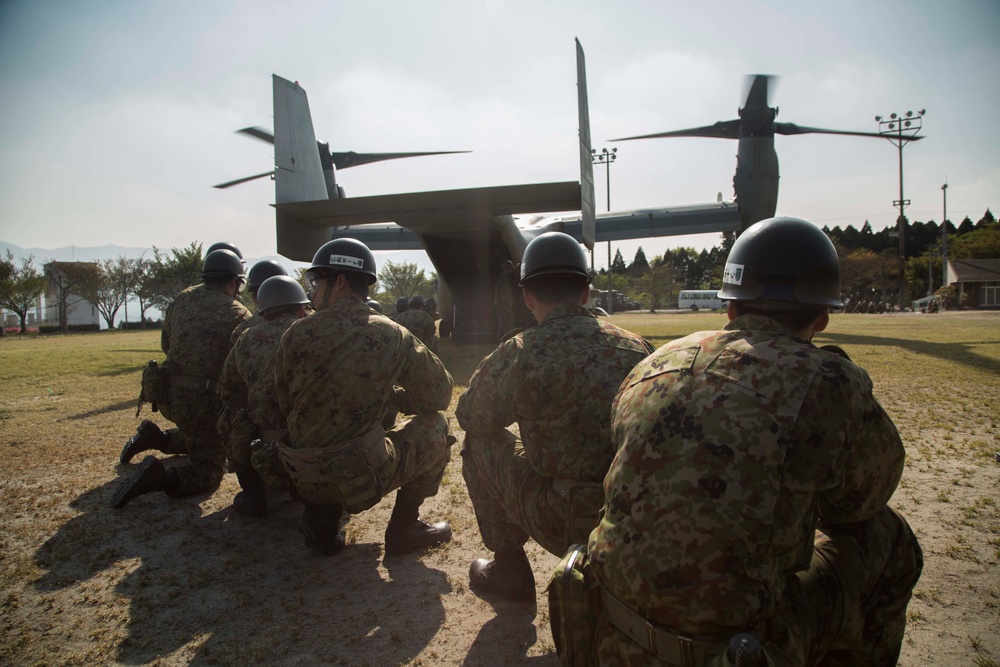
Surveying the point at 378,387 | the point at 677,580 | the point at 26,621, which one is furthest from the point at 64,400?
the point at 677,580

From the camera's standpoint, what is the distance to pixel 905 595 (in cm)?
190

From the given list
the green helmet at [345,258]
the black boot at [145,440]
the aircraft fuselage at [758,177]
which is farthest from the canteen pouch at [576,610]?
the aircraft fuselage at [758,177]

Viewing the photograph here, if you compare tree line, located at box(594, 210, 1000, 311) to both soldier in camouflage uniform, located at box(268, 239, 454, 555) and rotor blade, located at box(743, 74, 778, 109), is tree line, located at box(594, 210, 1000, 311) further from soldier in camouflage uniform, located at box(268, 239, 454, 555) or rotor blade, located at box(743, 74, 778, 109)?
soldier in camouflage uniform, located at box(268, 239, 454, 555)

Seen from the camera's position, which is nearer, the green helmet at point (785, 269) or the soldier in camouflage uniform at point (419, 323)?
the green helmet at point (785, 269)

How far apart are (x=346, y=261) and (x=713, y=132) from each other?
17.4m

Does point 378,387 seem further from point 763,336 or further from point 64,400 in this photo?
point 64,400

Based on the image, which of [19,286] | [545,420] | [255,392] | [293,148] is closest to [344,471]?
[255,392]

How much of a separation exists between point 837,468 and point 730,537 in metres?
0.39

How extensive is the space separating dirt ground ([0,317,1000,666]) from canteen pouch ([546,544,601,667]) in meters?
0.85

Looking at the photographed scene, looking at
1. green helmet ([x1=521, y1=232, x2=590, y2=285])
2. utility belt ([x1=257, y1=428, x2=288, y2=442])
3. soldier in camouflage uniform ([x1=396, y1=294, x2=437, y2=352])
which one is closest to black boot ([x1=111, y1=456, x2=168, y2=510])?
utility belt ([x1=257, y1=428, x2=288, y2=442])

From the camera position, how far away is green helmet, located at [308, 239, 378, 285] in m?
3.73

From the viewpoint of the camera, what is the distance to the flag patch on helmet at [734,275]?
6.68 feet

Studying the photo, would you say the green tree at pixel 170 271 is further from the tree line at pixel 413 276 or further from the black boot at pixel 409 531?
the black boot at pixel 409 531

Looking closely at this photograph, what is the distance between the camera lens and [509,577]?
2961 millimetres
